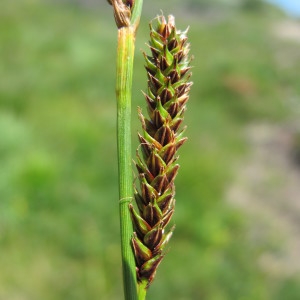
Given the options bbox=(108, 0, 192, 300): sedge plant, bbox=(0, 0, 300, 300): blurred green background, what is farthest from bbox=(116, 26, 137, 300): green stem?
bbox=(0, 0, 300, 300): blurred green background

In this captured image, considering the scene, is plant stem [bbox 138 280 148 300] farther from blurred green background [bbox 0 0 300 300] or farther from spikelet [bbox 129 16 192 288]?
blurred green background [bbox 0 0 300 300]

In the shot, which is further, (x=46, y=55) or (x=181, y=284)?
(x=46, y=55)

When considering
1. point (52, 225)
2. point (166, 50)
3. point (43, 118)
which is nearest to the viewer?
point (166, 50)

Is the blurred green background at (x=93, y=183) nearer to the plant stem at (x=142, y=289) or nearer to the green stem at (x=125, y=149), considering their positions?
the green stem at (x=125, y=149)

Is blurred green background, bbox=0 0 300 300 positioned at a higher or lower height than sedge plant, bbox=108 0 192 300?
lower

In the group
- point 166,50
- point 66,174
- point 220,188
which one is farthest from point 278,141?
point 166,50

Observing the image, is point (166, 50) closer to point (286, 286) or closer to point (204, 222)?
point (286, 286)

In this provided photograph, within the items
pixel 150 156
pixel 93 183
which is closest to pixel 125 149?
pixel 150 156

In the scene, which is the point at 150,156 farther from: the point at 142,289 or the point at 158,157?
the point at 142,289
